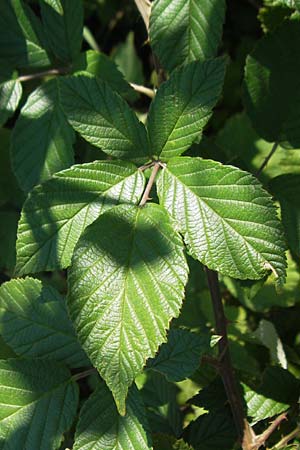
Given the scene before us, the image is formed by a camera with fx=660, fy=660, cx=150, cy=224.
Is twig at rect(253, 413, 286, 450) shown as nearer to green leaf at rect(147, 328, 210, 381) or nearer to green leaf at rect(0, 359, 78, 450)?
green leaf at rect(147, 328, 210, 381)

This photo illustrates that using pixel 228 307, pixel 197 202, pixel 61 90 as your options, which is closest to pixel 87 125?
pixel 61 90

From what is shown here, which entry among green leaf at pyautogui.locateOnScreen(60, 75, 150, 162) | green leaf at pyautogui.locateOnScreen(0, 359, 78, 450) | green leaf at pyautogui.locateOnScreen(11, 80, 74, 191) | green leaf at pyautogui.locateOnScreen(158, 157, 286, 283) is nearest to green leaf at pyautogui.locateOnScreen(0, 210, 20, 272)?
green leaf at pyautogui.locateOnScreen(11, 80, 74, 191)

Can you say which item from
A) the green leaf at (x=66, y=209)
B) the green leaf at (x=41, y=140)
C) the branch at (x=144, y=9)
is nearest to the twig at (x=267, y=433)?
the green leaf at (x=66, y=209)

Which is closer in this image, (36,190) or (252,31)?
(36,190)

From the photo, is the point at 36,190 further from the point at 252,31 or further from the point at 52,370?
the point at 252,31

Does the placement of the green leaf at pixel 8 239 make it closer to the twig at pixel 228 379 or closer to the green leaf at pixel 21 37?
the green leaf at pixel 21 37

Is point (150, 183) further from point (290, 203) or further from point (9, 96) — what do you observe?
point (9, 96)
